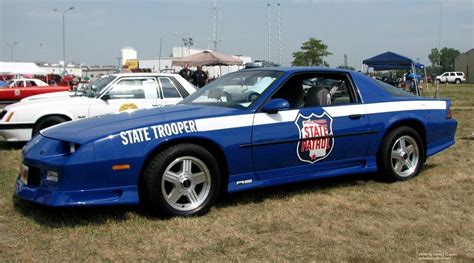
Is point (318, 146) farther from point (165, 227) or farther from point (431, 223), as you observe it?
point (165, 227)

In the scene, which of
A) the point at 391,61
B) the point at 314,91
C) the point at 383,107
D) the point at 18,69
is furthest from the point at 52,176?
the point at 18,69

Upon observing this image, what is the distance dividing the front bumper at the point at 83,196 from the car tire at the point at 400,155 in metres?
2.81

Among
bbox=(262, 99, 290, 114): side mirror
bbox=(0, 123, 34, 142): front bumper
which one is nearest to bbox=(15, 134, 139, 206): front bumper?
bbox=(262, 99, 290, 114): side mirror

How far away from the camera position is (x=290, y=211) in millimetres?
4570

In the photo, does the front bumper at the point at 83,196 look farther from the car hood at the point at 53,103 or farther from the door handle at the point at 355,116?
the car hood at the point at 53,103

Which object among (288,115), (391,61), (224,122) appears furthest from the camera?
(391,61)

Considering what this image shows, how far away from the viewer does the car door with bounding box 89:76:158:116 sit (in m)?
8.34

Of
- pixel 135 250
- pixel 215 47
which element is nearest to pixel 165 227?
pixel 135 250

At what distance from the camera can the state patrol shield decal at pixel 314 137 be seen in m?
4.85

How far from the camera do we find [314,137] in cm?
492

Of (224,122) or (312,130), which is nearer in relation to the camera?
(224,122)

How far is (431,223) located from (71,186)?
2923mm

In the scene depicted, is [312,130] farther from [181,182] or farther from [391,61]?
[391,61]

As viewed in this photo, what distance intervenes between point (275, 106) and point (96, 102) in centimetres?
458
